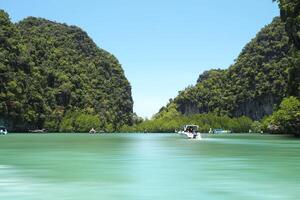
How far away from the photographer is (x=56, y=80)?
447 feet

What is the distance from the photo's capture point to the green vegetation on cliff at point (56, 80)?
107250mm

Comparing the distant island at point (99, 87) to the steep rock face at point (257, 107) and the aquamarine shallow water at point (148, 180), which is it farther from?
the aquamarine shallow water at point (148, 180)

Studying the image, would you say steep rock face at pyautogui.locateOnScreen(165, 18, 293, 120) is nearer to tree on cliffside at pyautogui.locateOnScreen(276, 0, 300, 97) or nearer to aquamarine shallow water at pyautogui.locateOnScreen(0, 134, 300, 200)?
tree on cliffside at pyautogui.locateOnScreen(276, 0, 300, 97)

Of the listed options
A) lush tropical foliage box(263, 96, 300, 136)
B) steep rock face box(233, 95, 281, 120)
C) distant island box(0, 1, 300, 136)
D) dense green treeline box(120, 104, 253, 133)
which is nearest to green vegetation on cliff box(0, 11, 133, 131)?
distant island box(0, 1, 300, 136)

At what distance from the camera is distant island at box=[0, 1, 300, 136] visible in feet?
364

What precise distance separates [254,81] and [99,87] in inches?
1953

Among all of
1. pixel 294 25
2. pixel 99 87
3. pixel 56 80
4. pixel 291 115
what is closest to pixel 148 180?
pixel 291 115

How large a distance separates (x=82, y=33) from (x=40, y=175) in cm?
16406

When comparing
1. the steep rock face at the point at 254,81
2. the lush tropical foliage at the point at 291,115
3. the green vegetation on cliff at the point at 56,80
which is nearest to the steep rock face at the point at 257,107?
the steep rock face at the point at 254,81

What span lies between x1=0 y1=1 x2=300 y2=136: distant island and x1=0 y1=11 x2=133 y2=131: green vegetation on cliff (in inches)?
8.1

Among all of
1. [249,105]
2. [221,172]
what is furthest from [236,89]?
[221,172]

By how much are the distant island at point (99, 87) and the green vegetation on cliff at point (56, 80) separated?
0.21m

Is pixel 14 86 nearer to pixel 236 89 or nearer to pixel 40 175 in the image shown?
pixel 236 89

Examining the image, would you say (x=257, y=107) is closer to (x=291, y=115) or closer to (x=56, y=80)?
(x=56, y=80)
